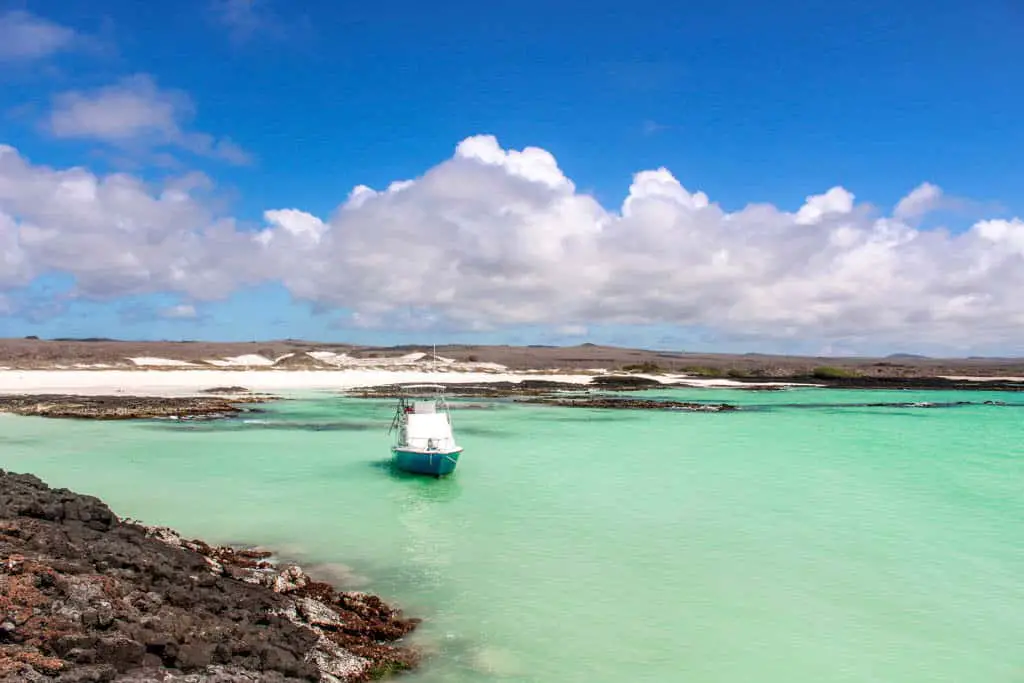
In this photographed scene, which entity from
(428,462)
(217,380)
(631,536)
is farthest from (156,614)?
(217,380)

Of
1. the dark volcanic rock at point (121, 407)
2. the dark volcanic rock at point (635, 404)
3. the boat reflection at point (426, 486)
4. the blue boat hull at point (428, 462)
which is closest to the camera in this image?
the boat reflection at point (426, 486)

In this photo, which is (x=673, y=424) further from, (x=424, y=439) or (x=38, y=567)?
(x=38, y=567)

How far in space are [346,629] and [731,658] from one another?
558 centimetres

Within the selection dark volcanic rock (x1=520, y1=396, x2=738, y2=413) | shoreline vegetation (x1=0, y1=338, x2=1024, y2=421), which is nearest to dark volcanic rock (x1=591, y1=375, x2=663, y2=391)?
shoreline vegetation (x1=0, y1=338, x2=1024, y2=421)

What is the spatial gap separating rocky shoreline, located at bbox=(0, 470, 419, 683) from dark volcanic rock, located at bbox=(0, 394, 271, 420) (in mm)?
29232

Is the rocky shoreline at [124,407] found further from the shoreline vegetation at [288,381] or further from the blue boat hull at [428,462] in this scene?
the blue boat hull at [428,462]

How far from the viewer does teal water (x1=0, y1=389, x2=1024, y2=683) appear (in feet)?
35.1

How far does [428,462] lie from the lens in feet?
74.9

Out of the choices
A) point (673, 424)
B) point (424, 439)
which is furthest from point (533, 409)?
point (424, 439)

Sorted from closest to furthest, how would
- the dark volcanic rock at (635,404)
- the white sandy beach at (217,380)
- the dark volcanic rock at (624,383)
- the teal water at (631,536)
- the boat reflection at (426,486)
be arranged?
1. the teal water at (631,536)
2. the boat reflection at (426,486)
3. the dark volcanic rock at (635,404)
4. the white sandy beach at (217,380)
5. the dark volcanic rock at (624,383)

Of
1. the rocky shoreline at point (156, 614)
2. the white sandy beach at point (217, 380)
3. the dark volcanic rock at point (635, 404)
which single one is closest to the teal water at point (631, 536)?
the rocky shoreline at point (156, 614)

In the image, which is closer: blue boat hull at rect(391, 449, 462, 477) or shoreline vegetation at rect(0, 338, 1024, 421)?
blue boat hull at rect(391, 449, 462, 477)

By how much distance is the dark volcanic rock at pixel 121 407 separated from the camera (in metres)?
40.2

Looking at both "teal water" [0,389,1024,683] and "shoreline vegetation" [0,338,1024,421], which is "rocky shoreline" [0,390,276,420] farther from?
"teal water" [0,389,1024,683]
